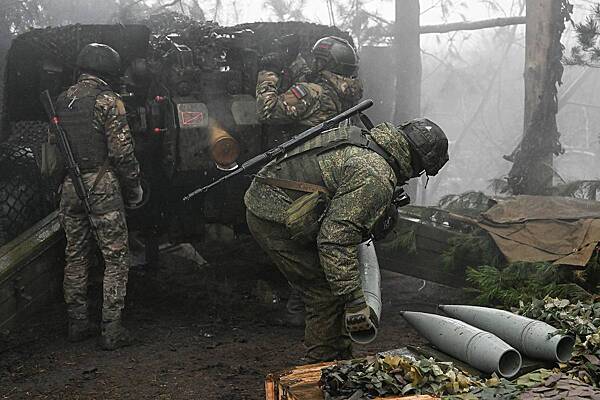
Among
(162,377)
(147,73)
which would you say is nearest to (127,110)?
(147,73)

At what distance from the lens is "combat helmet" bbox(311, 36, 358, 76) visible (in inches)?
235

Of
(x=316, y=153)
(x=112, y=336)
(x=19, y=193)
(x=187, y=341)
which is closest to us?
(x=316, y=153)

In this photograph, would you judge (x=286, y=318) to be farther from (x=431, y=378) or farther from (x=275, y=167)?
(x=431, y=378)

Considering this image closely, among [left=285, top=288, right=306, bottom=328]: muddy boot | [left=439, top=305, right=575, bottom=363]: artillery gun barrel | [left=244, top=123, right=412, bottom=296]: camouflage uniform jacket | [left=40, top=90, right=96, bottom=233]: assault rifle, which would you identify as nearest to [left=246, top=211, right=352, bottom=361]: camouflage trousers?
[left=244, top=123, right=412, bottom=296]: camouflage uniform jacket

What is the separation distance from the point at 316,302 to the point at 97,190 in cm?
216

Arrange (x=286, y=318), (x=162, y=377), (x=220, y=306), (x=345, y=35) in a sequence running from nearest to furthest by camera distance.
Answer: (x=162, y=377), (x=286, y=318), (x=220, y=306), (x=345, y=35)

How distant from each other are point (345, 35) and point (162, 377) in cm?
393

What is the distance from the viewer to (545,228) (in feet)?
18.3

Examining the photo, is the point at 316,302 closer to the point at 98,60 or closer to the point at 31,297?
the point at 31,297

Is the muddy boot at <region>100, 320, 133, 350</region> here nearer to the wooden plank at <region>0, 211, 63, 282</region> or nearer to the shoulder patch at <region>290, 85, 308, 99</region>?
the wooden plank at <region>0, 211, 63, 282</region>

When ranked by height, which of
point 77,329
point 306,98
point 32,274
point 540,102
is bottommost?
point 77,329

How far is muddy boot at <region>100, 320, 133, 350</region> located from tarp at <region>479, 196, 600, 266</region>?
3063 millimetres

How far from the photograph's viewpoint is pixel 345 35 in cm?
721

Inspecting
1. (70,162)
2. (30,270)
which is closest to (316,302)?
(70,162)
